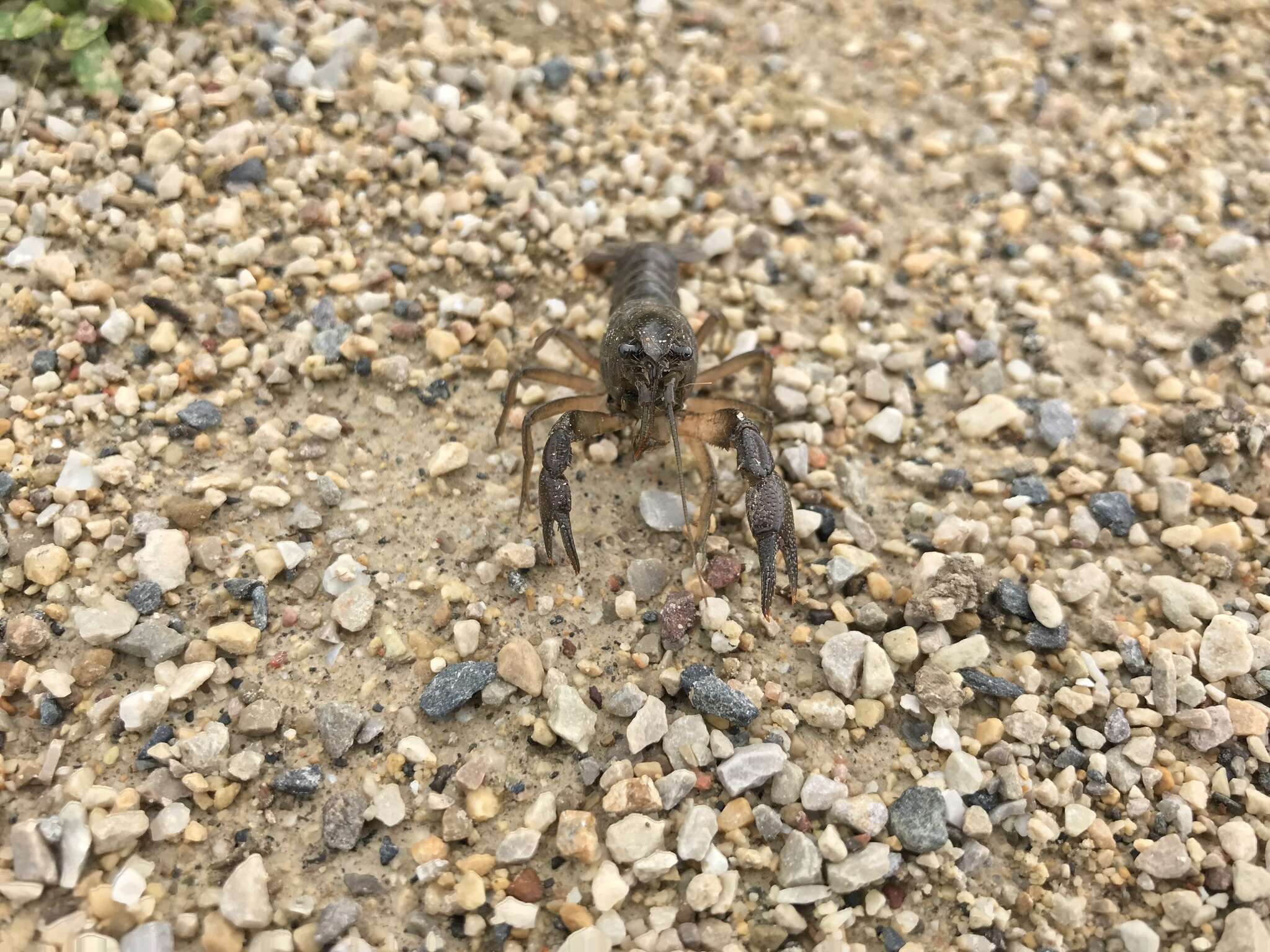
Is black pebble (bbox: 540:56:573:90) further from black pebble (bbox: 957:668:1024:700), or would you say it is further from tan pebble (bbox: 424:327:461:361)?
black pebble (bbox: 957:668:1024:700)

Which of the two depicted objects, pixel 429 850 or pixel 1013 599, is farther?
pixel 1013 599

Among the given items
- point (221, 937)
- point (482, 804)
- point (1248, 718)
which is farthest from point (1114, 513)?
point (221, 937)

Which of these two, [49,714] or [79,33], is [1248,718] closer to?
[49,714]

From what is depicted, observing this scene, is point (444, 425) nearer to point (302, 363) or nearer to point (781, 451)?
point (302, 363)

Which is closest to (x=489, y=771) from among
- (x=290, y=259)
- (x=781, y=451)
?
(x=781, y=451)

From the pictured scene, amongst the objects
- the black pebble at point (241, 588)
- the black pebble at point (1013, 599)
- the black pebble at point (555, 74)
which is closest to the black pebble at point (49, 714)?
the black pebble at point (241, 588)

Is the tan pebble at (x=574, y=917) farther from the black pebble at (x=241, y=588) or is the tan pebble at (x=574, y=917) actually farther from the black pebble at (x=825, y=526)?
the black pebble at (x=825, y=526)
